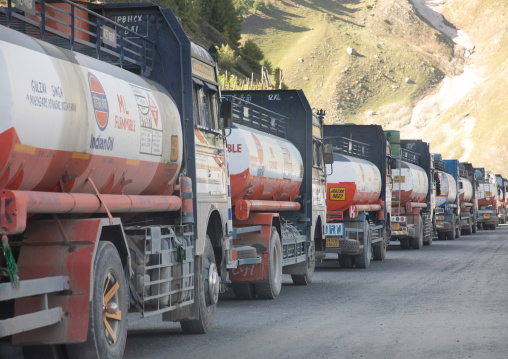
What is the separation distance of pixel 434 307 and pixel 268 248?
9.40ft

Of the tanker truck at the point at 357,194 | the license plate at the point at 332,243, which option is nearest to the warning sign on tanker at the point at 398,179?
the tanker truck at the point at 357,194

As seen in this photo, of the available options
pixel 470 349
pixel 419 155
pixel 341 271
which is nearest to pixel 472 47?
pixel 419 155

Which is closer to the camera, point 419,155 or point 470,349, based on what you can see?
point 470,349

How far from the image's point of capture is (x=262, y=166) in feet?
48.8

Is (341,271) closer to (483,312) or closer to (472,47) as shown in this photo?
(483,312)

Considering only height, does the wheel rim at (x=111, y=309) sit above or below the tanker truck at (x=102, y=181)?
below

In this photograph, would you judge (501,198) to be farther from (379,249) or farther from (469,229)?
(379,249)

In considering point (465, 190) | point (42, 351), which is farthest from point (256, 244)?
point (465, 190)

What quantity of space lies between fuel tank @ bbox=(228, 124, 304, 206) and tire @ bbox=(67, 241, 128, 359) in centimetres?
600

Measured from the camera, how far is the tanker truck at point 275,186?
568 inches

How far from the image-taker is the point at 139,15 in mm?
10781

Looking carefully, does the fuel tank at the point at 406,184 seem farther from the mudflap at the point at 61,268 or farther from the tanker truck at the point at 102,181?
the mudflap at the point at 61,268

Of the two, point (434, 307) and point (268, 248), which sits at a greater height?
point (268, 248)

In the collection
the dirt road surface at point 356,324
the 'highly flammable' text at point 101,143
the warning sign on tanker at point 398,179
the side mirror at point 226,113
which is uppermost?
the warning sign on tanker at point 398,179
